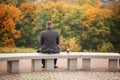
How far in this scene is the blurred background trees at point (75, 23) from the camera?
42.8 feet


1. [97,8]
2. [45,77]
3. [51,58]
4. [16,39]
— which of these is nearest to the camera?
[45,77]

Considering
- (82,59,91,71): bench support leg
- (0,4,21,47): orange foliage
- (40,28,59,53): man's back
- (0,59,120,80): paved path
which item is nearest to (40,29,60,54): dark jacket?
(40,28,59,53): man's back

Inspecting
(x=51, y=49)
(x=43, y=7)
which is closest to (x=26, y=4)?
(x=43, y=7)

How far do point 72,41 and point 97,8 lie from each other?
80.2 inches

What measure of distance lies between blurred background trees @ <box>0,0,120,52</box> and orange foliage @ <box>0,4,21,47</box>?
19 cm

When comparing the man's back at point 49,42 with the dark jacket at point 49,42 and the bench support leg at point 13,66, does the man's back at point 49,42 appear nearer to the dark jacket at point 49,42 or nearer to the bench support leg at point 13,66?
the dark jacket at point 49,42

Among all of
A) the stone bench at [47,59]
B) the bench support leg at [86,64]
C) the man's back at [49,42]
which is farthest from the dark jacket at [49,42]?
the bench support leg at [86,64]

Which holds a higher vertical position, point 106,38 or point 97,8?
point 97,8

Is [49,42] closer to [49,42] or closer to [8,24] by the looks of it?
[49,42]

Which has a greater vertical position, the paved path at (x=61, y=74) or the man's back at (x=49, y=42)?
the man's back at (x=49, y=42)

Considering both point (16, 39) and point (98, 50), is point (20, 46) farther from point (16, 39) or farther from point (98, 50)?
point (98, 50)

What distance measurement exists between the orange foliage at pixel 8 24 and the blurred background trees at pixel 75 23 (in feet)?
0.62

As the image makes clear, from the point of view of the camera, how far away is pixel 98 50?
1384cm

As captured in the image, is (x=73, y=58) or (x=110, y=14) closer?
(x=73, y=58)
